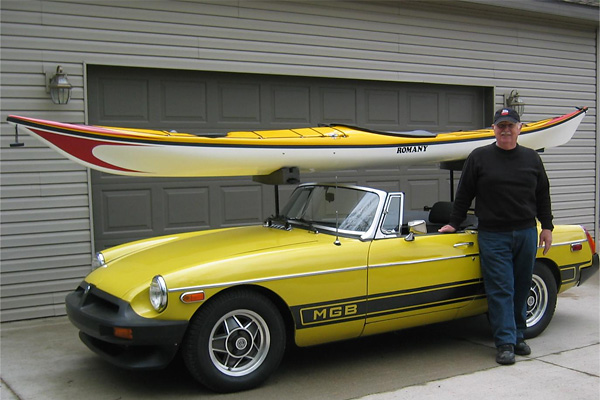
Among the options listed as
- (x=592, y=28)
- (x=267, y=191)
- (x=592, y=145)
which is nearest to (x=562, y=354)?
(x=267, y=191)

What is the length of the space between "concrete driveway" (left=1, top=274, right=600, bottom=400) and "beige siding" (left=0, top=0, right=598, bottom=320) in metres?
1.07

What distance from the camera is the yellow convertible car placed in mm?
4250

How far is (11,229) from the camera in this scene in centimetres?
657

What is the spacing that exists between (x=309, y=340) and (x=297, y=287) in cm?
44

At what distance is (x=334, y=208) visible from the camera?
5.39 meters

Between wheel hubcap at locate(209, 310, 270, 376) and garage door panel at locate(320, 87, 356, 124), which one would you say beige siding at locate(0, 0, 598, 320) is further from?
wheel hubcap at locate(209, 310, 270, 376)

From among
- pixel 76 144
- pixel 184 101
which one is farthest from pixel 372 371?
pixel 184 101

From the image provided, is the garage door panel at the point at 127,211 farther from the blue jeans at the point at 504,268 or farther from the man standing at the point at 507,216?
the blue jeans at the point at 504,268

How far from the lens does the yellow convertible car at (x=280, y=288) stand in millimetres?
4250

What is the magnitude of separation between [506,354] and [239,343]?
2.19 metres

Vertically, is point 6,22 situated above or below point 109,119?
above

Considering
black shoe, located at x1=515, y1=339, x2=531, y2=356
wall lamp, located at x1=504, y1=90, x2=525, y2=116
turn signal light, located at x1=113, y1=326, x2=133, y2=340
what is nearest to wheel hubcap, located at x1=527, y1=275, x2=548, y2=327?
black shoe, located at x1=515, y1=339, x2=531, y2=356

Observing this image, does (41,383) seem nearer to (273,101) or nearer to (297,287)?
(297,287)

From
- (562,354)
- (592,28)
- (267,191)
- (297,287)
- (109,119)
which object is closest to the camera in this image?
(297,287)
